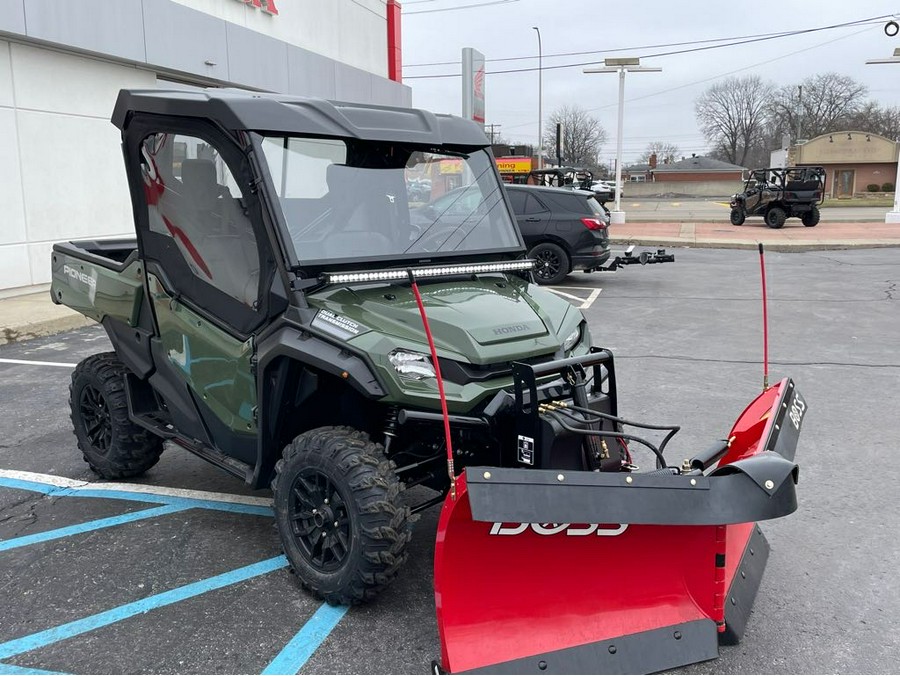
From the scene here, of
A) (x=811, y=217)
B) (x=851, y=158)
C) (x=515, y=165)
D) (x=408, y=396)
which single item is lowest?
(x=408, y=396)

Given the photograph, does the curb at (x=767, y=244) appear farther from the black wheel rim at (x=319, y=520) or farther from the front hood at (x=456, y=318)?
the black wheel rim at (x=319, y=520)

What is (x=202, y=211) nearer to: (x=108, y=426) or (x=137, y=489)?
(x=108, y=426)

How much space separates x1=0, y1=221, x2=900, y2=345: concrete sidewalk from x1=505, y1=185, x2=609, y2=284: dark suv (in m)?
6.29

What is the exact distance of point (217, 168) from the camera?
400 centimetres

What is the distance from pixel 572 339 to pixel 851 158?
75.6 metres

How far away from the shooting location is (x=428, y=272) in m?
4.14

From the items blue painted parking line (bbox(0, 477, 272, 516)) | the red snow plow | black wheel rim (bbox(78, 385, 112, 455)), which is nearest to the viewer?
the red snow plow

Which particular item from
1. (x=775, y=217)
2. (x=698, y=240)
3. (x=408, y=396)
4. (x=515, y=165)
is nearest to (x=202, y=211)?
(x=408, y=396)

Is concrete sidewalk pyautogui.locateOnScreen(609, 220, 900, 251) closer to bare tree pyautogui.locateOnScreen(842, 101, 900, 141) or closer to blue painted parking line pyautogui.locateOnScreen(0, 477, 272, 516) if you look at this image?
blue painted parking line pyautogui.locateOnScreen(0, 477, 272, 516)

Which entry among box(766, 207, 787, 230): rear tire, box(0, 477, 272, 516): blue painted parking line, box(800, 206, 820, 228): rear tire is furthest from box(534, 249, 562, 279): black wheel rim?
box(800, 206, 820, 228): rear tire

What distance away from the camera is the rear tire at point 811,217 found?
27344 millimetres

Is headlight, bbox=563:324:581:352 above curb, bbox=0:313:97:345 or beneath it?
above

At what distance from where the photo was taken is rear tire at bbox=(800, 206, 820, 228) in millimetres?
27344

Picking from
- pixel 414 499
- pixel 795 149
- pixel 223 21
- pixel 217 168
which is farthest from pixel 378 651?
pixel 795 149
